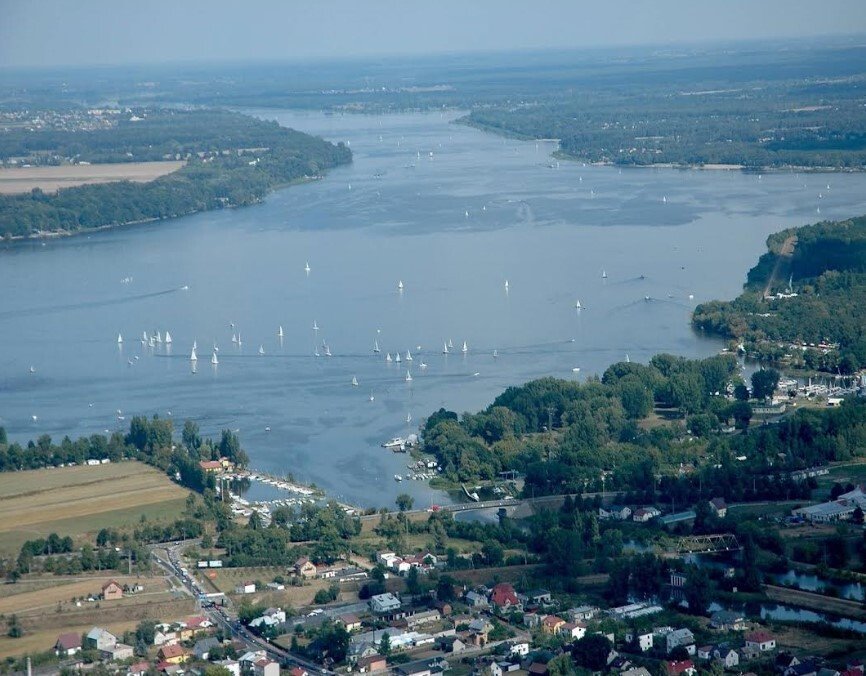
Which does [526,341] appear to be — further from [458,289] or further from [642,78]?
[642,78]

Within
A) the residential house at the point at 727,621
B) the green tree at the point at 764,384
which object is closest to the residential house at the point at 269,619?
the residential house at the point at 727,621

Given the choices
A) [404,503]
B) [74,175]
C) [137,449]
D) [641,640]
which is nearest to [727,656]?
[641,640]

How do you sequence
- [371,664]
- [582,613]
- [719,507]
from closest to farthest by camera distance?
[371,664] → [582,613] → [719,507]

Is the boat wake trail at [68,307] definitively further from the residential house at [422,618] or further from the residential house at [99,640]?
Answer: the residential house at [422,618]

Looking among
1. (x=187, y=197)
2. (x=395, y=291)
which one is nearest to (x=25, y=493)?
(x=395, y=291)

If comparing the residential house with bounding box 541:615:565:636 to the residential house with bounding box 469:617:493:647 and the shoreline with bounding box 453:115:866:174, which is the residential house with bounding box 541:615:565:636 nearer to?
the residential house with bounding box 469:617:493:647

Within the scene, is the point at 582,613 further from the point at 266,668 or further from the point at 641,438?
the point at 641,438
